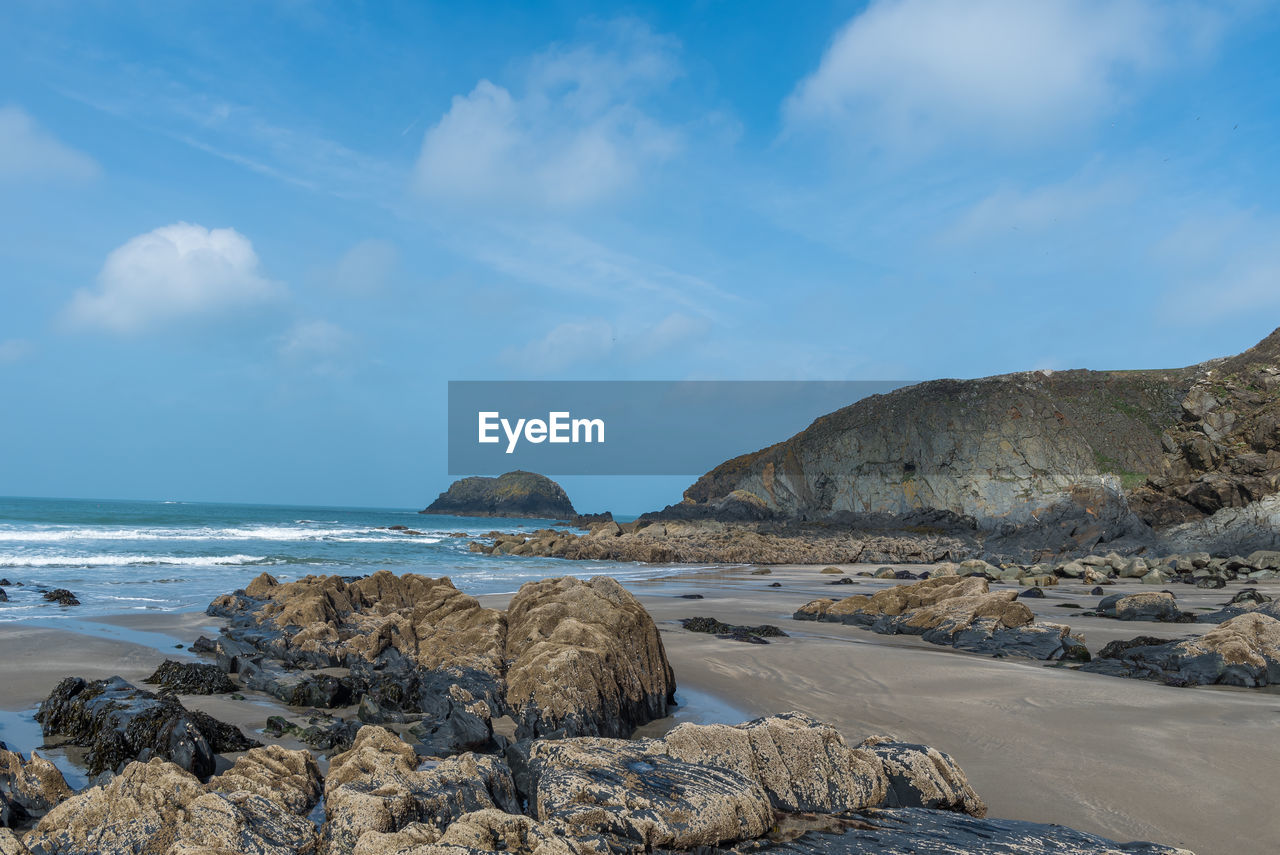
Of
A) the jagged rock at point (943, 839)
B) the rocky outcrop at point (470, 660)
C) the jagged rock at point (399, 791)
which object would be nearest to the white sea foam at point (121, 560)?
the rocky outcrop at point (470, 660)

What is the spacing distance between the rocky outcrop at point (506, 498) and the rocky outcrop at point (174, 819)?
12740 cm

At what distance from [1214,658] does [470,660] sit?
8305 millimetres

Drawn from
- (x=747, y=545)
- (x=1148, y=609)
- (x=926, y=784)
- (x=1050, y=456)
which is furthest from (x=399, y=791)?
(x=1050, y=456)

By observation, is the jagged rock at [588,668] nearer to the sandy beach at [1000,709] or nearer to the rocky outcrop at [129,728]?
the sandy beach at [1000,709]

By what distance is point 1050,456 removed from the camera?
171 feet

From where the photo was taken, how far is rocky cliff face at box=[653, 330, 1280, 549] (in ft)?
113

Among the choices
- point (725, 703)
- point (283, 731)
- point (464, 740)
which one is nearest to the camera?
point (464, 740)

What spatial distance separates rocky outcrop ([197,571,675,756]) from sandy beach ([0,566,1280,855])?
0.54 m

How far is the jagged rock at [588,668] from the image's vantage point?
5.92 m

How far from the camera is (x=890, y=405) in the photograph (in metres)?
63.7

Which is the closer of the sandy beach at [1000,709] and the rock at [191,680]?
the sandy beach at [1000,709]

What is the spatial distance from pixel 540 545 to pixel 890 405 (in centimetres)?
3755

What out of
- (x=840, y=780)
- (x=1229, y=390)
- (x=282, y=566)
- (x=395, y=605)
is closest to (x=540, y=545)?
(x=282, y=566)

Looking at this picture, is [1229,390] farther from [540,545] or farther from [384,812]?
[384,812]
